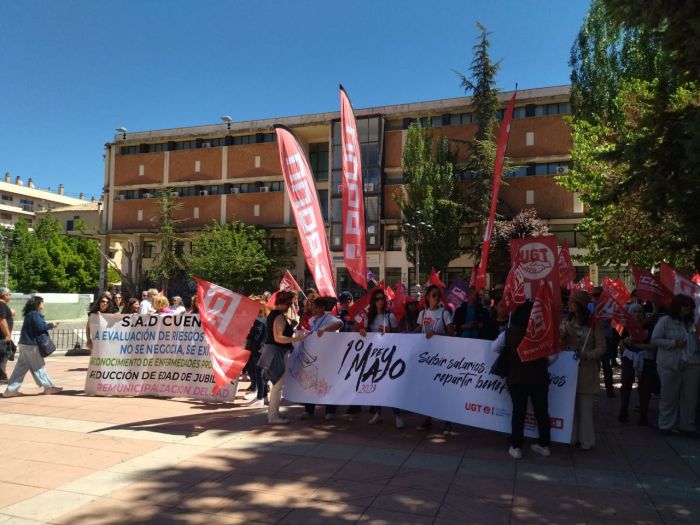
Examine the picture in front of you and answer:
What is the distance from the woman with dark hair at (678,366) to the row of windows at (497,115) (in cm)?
2797

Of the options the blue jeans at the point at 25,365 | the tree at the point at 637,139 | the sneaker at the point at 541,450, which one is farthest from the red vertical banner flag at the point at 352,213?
the blue jeans at the point at 25,365

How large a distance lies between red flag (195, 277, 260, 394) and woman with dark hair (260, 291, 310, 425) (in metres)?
0.88

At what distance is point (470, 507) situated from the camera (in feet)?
13.7

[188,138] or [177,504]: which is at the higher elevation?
[188,138]

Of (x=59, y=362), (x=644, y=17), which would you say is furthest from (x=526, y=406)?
(x=59, y=362)

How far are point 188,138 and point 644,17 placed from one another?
40627 millimetres

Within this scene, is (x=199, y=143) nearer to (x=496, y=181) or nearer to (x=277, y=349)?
(x=496, y=181)

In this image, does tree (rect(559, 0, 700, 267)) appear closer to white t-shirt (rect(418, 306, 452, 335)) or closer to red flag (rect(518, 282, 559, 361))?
red flag (rect(518, 282, 559, 361))

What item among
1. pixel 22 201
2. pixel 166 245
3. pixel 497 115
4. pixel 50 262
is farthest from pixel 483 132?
pixel 22 201

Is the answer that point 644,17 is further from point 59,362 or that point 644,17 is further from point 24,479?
point 59,362

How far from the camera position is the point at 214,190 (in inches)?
1640

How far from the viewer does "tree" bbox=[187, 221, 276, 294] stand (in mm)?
35500

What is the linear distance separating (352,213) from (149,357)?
422 centimetres

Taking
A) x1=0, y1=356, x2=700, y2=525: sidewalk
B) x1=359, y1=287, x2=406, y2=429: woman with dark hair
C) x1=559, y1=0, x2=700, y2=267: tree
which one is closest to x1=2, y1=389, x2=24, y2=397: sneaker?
x1=0, y1=356, x2=700, y2=525: sidewalk
